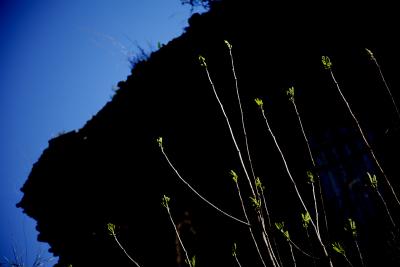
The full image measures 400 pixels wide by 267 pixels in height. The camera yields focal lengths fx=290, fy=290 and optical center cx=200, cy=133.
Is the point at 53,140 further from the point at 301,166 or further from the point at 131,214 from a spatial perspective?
the point at 301,166

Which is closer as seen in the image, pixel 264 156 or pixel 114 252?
pixel 264 156

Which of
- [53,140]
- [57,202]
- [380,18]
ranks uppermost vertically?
[53,140]

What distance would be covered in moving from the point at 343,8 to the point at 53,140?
665 cm

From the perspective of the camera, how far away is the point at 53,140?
7105mm

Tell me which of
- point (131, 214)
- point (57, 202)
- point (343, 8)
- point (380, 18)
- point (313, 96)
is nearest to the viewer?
point (380, 18)

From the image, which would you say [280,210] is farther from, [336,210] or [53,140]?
[53,140]

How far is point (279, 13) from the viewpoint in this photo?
4.00 metres

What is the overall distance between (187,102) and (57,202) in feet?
13.7

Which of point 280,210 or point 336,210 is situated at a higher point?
point 280,210

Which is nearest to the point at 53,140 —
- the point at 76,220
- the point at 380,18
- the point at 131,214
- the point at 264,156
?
the point at 76,220

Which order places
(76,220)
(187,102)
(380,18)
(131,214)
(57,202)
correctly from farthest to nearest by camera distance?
(57,202) < (76,220) < (131,214) < (187,102) < (380,18)

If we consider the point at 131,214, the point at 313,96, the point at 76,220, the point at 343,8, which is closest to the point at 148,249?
the point at 131,214

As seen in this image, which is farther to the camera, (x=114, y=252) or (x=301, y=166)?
(x=114, y=252)

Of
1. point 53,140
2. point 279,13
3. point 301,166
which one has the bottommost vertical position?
point 301,166
